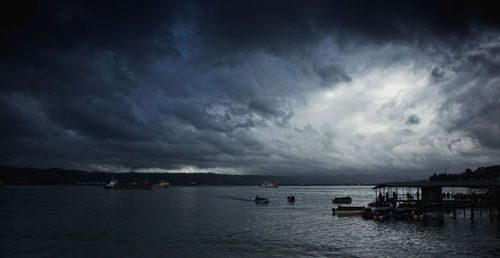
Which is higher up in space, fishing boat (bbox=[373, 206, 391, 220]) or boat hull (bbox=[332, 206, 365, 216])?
fishing boat (bbox=[373, 206, 391, 220])

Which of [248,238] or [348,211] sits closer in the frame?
[248,238]

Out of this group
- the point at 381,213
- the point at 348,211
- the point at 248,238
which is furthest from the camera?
the point at 348,211

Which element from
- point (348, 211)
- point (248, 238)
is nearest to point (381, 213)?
point (348, 211)

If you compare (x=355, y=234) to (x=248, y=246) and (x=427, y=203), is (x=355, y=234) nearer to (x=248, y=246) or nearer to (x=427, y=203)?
(x=248, y=246)

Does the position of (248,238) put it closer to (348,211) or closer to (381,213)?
(381,213)

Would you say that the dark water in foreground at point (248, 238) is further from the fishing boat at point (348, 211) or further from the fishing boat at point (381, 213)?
the fishing boat at point (348, 211)

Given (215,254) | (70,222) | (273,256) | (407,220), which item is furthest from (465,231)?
(70,222)

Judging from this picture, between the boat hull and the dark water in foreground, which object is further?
the boat hull

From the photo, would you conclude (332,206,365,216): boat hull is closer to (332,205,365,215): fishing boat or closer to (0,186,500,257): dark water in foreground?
(332,205,365,215): fishing boat

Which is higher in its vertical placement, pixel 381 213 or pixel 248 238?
pixel 381 213

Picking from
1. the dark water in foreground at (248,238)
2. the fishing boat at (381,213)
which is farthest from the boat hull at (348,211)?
the dark water in foreground at (248,238)

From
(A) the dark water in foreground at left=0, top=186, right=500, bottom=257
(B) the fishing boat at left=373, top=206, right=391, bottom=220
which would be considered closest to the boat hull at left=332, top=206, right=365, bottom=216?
(B) the fishing boat at left=373, top=206, right=391, bottom=220

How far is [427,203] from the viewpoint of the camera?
7800cm

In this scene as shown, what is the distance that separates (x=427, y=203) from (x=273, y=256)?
5484 cm
